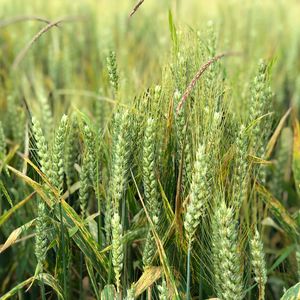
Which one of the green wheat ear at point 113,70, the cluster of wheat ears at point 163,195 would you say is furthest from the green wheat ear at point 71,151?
the green wheat ear at point 113,70

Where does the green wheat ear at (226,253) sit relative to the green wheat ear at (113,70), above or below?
below

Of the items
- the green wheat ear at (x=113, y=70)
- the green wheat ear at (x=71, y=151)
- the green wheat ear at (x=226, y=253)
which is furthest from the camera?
the green wheat ear at (x=71, y=151)

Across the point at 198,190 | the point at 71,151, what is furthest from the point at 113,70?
the point at 198,190

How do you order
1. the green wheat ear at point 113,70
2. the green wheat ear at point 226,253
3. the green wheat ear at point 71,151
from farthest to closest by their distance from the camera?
the green wheat ear at point 71,151, the green wheat ear at point 113,70, the green wheat ear at point 226,253

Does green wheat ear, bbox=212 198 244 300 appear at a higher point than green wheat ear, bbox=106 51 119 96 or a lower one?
lower

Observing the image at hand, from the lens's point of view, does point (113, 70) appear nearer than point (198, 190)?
No

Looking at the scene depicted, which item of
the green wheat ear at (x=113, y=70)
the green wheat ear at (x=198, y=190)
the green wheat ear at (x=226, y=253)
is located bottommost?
the green wheat ear at (x=226, y=253)

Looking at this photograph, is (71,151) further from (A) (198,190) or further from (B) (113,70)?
(A) (198,190)

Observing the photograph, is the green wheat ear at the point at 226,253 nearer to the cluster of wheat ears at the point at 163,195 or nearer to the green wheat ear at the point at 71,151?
the cluster of wheat ears at the point at 163,195

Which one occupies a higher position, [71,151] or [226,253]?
[71,151]

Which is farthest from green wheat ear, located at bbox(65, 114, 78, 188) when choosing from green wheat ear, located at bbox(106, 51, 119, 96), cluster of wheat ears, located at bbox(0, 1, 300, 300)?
green wheat ear, located at bbox(106, 51, 119, 96)

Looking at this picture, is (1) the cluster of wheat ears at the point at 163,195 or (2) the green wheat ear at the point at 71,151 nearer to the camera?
(1) the cluster of wheat ears at the point at 163,195

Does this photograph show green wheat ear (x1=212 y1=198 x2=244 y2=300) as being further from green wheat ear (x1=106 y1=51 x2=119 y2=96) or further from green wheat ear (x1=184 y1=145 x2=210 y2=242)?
green wheat ear (x1=106 y1=51 x2=119 y2=96)

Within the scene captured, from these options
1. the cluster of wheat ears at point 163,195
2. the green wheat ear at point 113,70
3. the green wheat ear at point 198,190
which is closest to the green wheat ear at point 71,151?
the cluster of wheat ears at point 163,195
